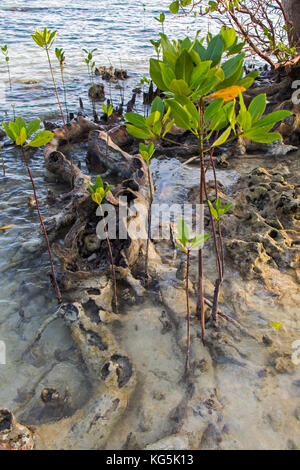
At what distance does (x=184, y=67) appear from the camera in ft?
4.68

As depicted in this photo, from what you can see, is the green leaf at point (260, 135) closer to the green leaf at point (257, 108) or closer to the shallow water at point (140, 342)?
the green leaf at point (257, 108)

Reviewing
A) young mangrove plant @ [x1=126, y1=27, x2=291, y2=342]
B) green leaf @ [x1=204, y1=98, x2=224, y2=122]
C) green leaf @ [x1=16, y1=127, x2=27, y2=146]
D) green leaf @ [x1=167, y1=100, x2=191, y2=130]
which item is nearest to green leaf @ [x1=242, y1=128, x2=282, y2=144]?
young mangrove plant @ [x1=126, y1=27, x2=291, y2=342]

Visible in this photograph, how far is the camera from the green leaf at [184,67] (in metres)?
1.40

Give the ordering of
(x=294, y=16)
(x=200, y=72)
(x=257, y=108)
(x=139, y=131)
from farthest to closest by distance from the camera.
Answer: (x=294, y=16) < (x=139, y=131) < (x=257, y=108) < (x=200, y=72)

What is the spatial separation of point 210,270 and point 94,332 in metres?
1.28

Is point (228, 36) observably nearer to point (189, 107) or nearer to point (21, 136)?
point (189, 107)

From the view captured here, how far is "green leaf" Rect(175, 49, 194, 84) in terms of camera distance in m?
1.40

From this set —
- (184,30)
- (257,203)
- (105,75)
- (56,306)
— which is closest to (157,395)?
(56,306)

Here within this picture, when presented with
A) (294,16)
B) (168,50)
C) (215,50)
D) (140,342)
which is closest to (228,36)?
(215,50)

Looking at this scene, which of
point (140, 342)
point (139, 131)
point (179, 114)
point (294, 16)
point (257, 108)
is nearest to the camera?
point (179, 114)

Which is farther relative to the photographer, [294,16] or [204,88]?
[294,16]

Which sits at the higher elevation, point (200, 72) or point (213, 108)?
point (200, 72)

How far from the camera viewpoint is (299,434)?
1.83 metres

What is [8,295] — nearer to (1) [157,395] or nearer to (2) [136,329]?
(2) [136,329]
